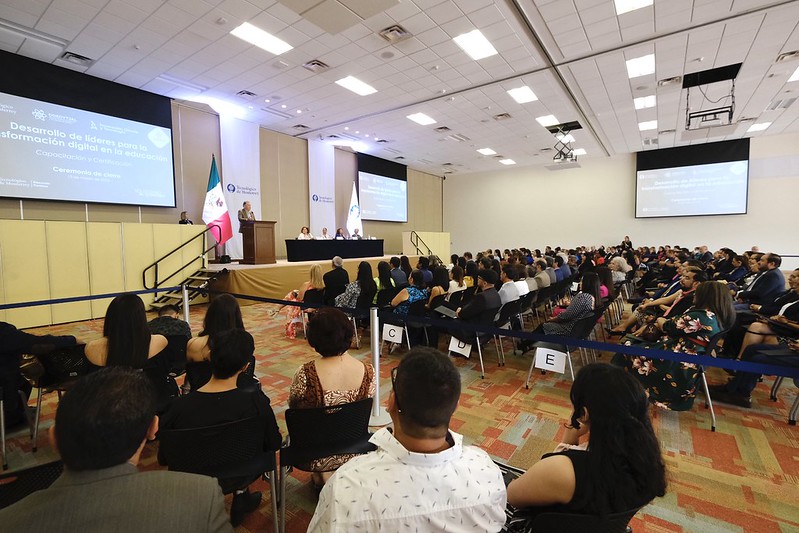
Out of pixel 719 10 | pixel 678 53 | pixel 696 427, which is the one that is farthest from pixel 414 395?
pixel 678 53

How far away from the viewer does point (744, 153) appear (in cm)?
1227

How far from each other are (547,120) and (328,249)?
Answer: 7239 mm

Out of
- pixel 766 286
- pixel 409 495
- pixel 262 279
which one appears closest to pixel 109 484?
pixel 409 495

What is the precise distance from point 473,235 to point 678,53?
505 inches

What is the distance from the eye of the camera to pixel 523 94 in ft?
27.6

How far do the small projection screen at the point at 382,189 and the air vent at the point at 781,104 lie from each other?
1168cm

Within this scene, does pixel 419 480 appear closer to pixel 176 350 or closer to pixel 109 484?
pixel 109 484

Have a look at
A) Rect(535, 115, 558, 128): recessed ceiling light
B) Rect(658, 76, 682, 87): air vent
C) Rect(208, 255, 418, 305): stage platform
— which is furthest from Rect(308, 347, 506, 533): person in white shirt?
Rect(535, 115, 558, 128): recessed ceiling light

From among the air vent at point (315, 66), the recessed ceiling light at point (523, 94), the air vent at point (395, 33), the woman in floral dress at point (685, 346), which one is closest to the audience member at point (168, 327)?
the woman in floral dress at point (685, 346)

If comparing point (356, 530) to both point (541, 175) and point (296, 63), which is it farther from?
point (541, 175)

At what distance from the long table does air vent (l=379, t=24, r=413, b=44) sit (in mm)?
5532

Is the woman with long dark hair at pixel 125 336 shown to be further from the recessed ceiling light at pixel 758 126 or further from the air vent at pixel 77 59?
the recessed ceiling light at pixel 758 126

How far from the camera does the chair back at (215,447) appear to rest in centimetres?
146

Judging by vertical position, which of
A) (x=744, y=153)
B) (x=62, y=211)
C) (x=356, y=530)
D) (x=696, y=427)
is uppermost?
(x=744, y=153)
